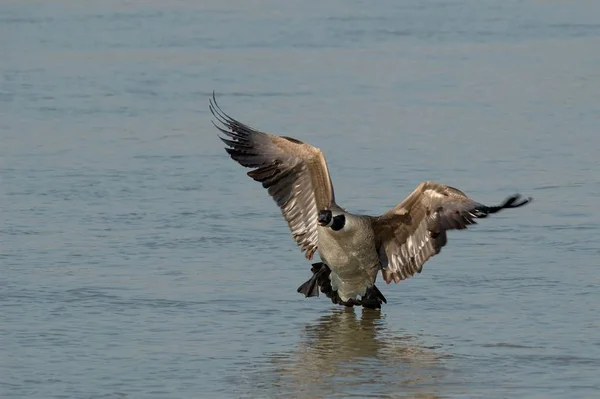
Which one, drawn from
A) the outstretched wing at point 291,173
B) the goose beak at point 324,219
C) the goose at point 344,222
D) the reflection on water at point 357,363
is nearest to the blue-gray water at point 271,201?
the reflection on water at point 357,363

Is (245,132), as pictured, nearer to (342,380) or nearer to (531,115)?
(342,380)

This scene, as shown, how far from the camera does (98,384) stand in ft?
21.0

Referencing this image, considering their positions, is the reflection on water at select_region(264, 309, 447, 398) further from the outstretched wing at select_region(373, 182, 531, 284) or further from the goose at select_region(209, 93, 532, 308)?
the outstretched wing at select_region(373, 182, 531, 284)

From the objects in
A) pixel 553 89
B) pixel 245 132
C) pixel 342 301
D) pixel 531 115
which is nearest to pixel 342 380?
pixel 342 301

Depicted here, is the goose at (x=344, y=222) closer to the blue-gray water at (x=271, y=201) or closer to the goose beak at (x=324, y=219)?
the goose beak at (x=324, y=219)

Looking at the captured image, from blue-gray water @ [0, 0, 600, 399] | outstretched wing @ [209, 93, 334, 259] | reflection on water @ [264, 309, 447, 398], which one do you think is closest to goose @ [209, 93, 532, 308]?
outstretched wing @ [209, 93, 334, 259]

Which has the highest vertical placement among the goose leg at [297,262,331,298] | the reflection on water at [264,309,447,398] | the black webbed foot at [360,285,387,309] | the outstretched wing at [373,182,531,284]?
the outstretched wing at [373,182,531,284]

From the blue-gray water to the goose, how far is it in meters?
0.16

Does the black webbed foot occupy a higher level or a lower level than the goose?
lower

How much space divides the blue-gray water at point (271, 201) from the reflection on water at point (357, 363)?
0.06 ft

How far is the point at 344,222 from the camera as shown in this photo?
819cm

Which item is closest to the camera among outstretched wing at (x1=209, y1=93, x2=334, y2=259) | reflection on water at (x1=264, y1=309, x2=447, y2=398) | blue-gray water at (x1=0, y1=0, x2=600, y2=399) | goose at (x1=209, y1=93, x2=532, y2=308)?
reflection on water at (x1=264, y1=309, x2=447, y2=398)

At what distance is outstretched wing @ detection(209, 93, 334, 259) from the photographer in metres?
8.51

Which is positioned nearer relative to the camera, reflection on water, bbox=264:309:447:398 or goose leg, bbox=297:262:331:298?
reflection on water, bbox=264:309:447:398
